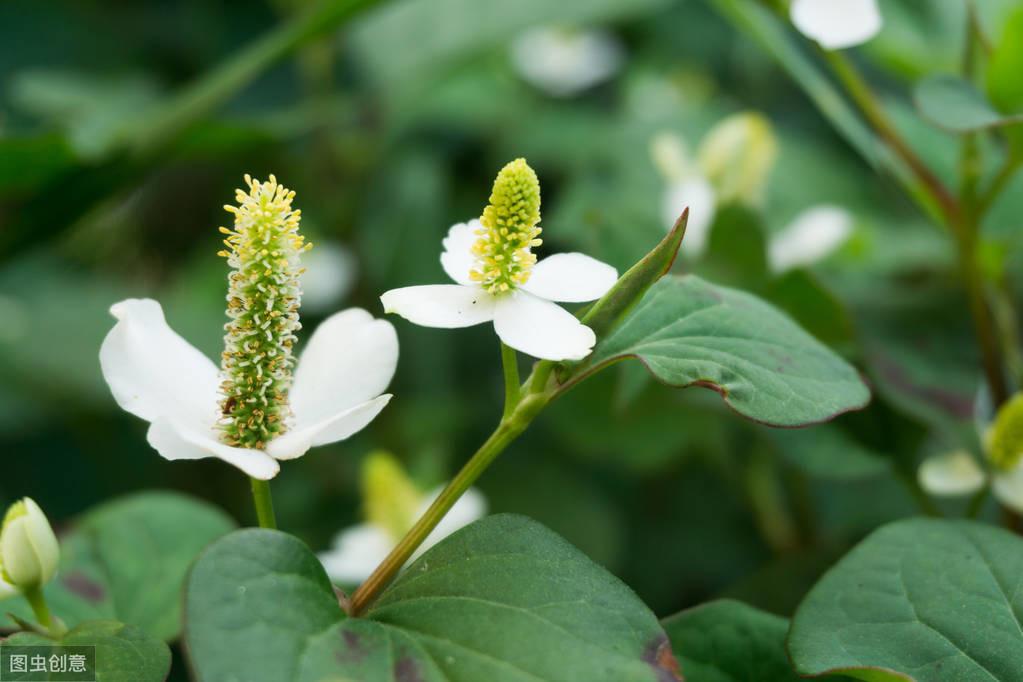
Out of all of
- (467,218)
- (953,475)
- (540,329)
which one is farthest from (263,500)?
(467,218)

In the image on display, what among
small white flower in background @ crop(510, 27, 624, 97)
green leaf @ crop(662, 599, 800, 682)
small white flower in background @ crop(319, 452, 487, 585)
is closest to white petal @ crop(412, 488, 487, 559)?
small white flower in background @ crop(319, 452, 487, 585)

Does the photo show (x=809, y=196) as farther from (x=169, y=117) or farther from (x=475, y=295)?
(x=475, y=295)

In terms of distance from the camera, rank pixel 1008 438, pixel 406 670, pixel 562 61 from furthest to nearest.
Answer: pixel 562 61 → pixel 1008 438 → pixel 406 670

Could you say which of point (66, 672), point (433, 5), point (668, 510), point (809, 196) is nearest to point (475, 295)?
point (66, 672)

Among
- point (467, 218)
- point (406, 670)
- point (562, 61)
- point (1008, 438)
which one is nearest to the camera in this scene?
point (406, 670)

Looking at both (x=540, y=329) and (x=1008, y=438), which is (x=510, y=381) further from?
(x=1008, y=438)

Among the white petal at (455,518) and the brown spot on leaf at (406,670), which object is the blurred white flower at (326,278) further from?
the brown spot on leaf at (406,670)
